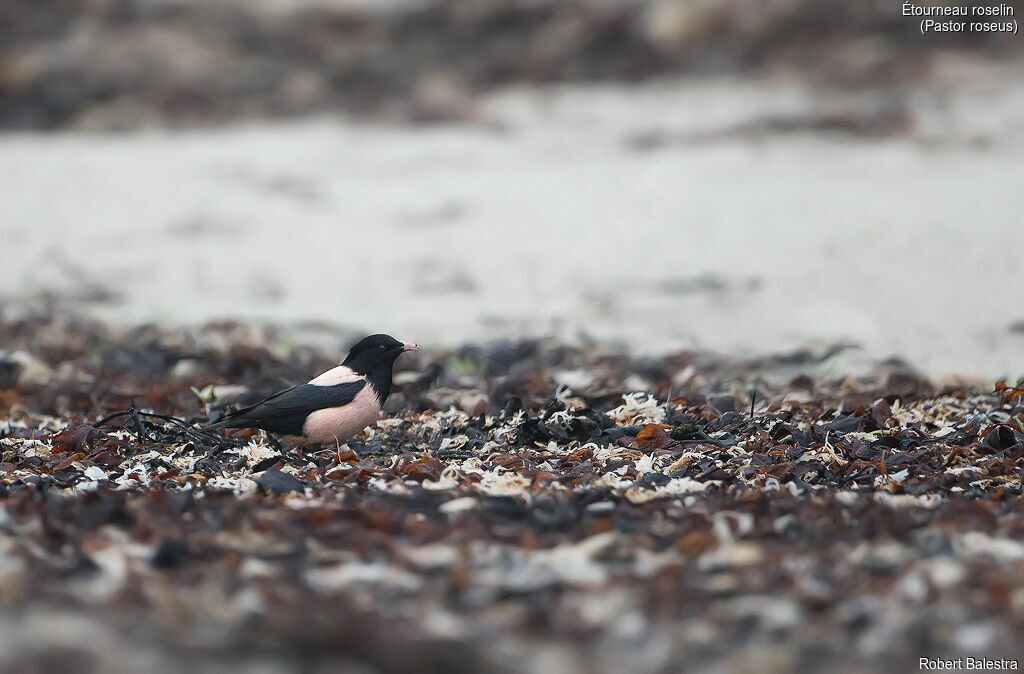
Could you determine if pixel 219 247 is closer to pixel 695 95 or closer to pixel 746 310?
pixel 746 310

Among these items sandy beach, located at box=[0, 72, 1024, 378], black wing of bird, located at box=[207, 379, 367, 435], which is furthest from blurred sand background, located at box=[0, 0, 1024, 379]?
black wing of bird, located at box=[207, 379, 367, 435]

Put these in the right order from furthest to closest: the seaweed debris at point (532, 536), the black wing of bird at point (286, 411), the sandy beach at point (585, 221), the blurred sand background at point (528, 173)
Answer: the blurred sand background at point (528, 173) → the sandy beach at point (585, 221) → the black wing of bird at point (286, 411) → the seaweed debris at point (532, 536)

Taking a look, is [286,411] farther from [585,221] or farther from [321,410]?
[585,221]

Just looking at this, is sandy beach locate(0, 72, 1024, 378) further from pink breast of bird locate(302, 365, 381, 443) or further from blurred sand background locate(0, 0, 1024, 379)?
pink breast of bird locate(302, 365, 381, 443)

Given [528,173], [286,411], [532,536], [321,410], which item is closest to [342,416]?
[321,410]

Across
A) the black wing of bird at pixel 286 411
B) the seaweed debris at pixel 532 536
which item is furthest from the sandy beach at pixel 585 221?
the black wing of bird at pixel 286 411

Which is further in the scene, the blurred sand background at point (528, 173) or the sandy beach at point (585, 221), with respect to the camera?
the blurred sand background at point (528, 173)

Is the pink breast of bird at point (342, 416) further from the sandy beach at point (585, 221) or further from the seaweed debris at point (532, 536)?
the sandy beach at point (585, 221)
